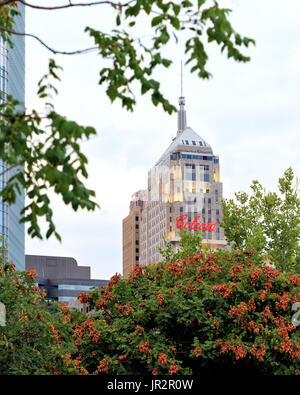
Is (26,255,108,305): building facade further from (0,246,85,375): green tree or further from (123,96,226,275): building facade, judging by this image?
(0,246,85,375): green tree

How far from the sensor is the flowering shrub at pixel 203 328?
1858cm

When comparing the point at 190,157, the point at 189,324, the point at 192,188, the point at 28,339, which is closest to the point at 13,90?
the point at 189,324

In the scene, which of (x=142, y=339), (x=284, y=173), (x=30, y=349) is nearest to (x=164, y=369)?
(x=142, y=339)

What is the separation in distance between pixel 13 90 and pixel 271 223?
6468cm

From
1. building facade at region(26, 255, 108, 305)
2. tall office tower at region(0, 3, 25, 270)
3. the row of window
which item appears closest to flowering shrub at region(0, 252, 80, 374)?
tall office tower at region(0, 3, 25, 270)

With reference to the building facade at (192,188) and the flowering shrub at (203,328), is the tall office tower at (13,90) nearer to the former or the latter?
the flowering shrub at (203,328)

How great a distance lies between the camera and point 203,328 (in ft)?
62.6

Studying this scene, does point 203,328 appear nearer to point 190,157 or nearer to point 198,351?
point 198,351

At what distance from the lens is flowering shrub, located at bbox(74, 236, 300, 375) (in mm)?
18578

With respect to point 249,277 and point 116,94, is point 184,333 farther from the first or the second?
point 116,94

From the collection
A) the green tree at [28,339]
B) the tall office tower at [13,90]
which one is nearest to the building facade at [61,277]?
the tall office tower at [13,90]

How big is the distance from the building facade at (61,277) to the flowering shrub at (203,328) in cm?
13770

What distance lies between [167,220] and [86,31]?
168 m

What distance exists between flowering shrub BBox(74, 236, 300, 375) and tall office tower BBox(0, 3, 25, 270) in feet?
198
